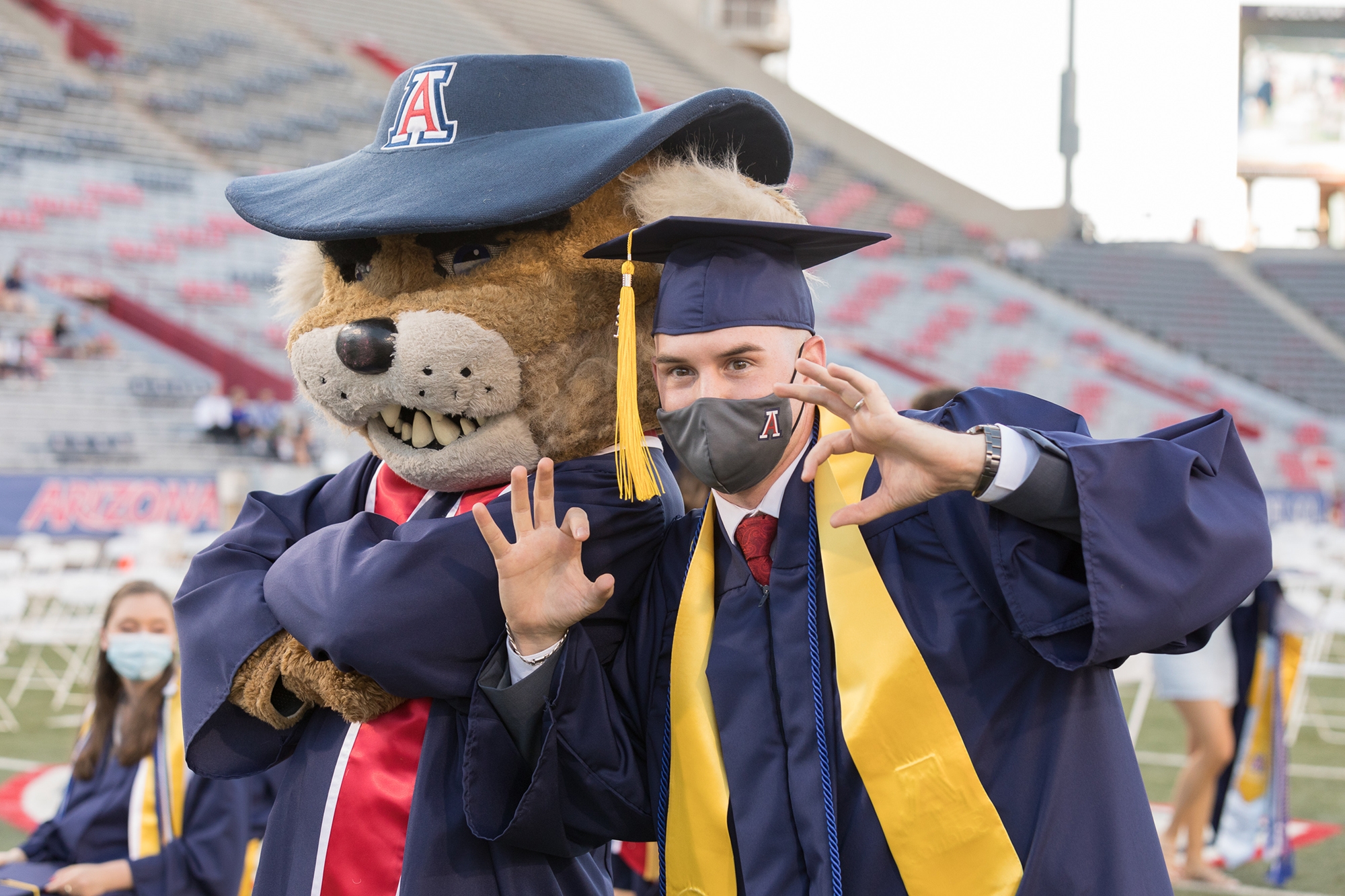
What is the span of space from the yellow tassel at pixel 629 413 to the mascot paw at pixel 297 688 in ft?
1.61

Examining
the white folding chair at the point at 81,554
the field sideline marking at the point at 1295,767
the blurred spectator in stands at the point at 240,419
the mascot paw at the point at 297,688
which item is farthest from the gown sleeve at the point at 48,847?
the blurred spectator in stands at the point at 240,419

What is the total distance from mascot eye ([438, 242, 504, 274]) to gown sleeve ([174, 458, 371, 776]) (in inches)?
20.5

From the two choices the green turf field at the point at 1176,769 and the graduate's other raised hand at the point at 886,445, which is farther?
the green turf field at the point at 1176,769

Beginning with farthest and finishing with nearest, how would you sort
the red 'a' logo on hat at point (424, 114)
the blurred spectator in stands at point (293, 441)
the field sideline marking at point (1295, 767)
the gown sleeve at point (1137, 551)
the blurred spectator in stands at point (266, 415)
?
the blurred spectator in stands at point (266, 415) < the blurred spectator in stands at point (293, 441) < the field sideline marking at point (1295, 767) < the red 'a' logo on hat at point (424, 114) < the gown sleeve at point (1137, 551)

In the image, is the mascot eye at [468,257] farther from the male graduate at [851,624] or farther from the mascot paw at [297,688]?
the mascot paw at [297,688]

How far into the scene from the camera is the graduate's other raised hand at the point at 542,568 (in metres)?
1.70

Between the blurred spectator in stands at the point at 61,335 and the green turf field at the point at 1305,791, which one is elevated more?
the blurred spectator in stands at the point at 61,335

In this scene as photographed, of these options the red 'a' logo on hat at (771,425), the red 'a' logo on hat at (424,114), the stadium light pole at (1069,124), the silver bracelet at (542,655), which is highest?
the stadium light pole at (1069,124)

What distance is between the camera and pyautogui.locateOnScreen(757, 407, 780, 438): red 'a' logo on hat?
5.31 ft

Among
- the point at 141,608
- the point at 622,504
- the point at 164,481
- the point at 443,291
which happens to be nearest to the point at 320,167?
the point at 443,291

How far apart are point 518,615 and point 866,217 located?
24.3 meters

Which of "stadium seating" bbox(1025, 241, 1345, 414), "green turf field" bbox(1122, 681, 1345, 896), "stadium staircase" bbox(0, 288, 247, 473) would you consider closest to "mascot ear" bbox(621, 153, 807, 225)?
"green turf field" bbox(1122, 681, 1345, 896)

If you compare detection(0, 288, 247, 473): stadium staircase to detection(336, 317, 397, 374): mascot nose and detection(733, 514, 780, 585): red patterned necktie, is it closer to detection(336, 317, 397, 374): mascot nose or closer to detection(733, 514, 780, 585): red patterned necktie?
detection(336, 317, 397, 374): mascot nose

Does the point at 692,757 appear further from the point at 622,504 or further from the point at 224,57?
the point at 224,57
